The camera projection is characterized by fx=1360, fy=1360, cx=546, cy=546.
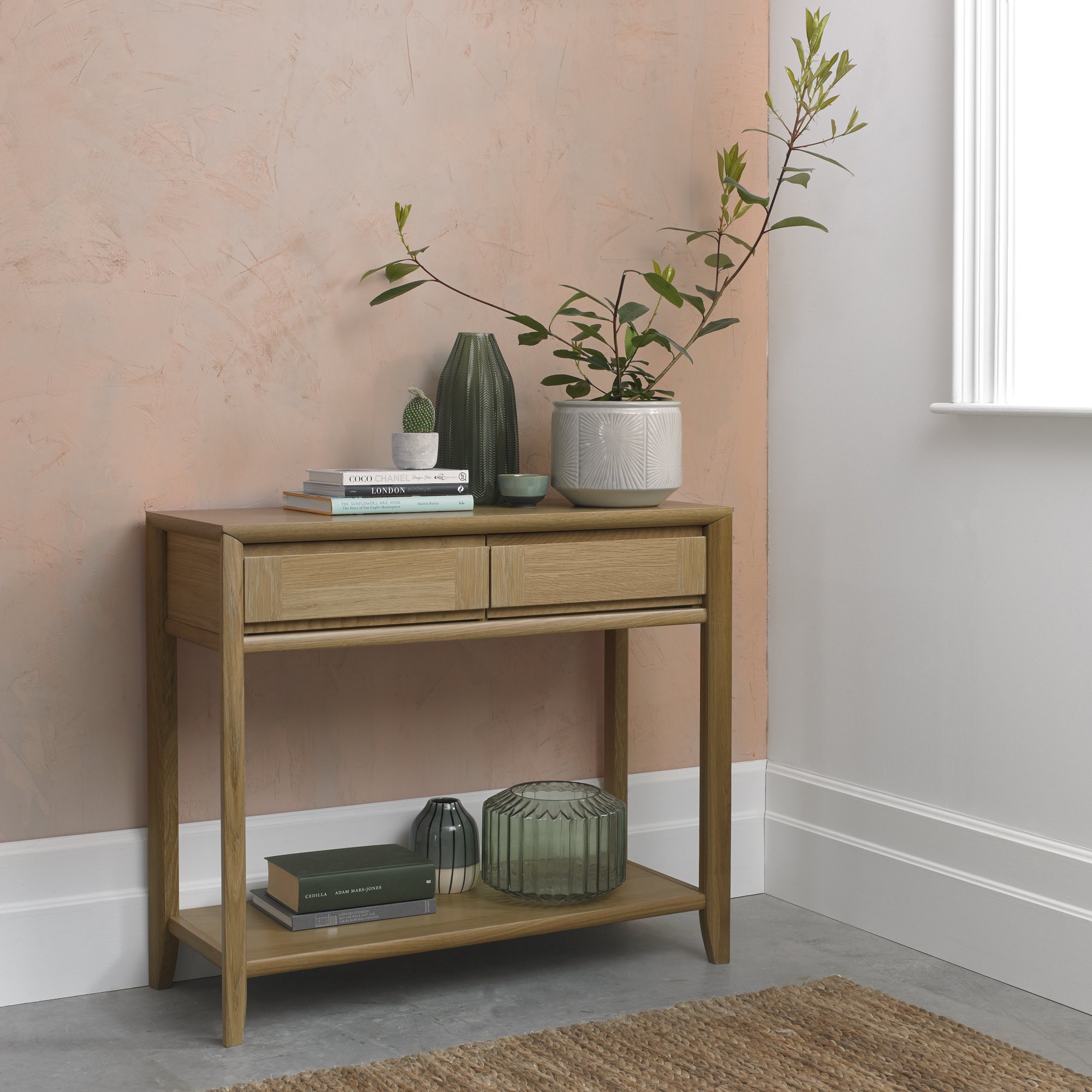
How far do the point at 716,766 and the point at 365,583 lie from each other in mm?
740

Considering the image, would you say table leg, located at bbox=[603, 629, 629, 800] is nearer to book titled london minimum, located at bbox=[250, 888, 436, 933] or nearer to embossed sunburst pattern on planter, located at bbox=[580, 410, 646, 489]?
embossed sunburst pattern on planter, located at bbox=[580, 410, 646, 489]

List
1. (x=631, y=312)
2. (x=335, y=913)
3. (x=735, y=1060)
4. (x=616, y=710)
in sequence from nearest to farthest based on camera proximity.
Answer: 1. (x=735, y=1060)
2. (x=335, y=913)
3. (x=631, y=312)
4. (x=616, y=710)

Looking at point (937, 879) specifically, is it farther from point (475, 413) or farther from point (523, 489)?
point (475, 413)

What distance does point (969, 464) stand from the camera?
239 cm

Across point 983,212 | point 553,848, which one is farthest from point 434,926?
point 983,212

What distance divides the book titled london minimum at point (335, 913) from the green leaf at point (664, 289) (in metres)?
1.11

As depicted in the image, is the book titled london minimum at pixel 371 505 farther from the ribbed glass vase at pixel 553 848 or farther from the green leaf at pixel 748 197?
the green leaf at pixel 748 197

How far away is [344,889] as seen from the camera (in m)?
2.19

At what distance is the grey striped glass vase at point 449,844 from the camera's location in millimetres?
2381

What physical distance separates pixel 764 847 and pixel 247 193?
1.66 m

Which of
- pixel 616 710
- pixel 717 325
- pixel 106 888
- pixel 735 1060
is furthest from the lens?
pixel 616 710

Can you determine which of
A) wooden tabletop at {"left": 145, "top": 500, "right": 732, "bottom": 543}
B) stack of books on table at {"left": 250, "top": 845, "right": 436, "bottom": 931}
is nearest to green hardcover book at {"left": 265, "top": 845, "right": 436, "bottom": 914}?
stack of books on table at {"left": 250, "top": 845, "right": 436, "bottom": 931}

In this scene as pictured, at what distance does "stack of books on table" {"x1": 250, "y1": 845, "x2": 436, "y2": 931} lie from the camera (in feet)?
7.13

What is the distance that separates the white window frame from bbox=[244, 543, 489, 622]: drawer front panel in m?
0.91
